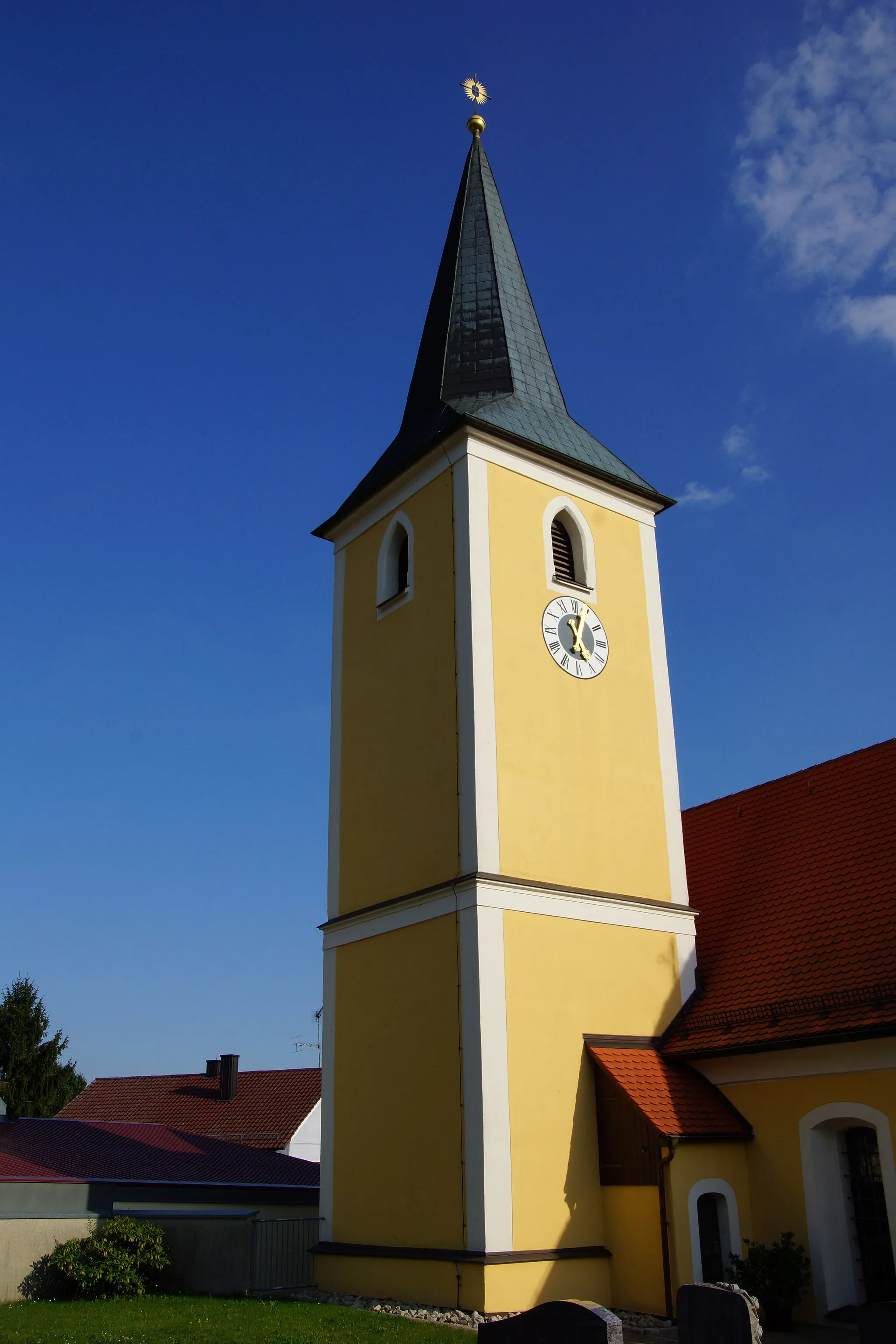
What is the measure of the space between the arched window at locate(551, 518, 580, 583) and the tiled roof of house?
10415mm

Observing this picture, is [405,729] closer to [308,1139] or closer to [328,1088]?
[328,1088]

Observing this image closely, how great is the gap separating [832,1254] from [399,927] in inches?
244

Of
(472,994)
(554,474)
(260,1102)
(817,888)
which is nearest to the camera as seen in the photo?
(472,994)

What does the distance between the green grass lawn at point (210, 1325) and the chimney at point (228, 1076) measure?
20.4 meters

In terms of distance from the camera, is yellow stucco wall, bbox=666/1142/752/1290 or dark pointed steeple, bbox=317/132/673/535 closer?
yellow stucco wall, bbox=666/1142/752/1290

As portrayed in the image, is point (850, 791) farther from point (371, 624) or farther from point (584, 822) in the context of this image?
point (371, 624)

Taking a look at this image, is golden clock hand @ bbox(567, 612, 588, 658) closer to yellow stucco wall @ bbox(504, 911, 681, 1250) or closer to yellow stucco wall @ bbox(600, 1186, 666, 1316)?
yellow stucco wall @ bbox(504, 911, 681, 1250)

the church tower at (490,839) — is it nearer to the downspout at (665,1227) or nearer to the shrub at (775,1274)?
the downspout at (665,1227)

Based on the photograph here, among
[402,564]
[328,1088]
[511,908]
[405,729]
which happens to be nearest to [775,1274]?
[511,908]

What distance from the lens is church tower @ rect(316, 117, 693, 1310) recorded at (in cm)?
1356

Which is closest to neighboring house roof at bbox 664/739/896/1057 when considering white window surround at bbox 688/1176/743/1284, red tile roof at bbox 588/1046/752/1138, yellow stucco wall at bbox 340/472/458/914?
red tile roof at bbox 588/1046/752/1138

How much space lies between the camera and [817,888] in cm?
1551

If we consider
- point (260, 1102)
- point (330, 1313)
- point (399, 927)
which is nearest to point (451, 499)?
point (399, 927)

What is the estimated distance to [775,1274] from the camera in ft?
41.0
